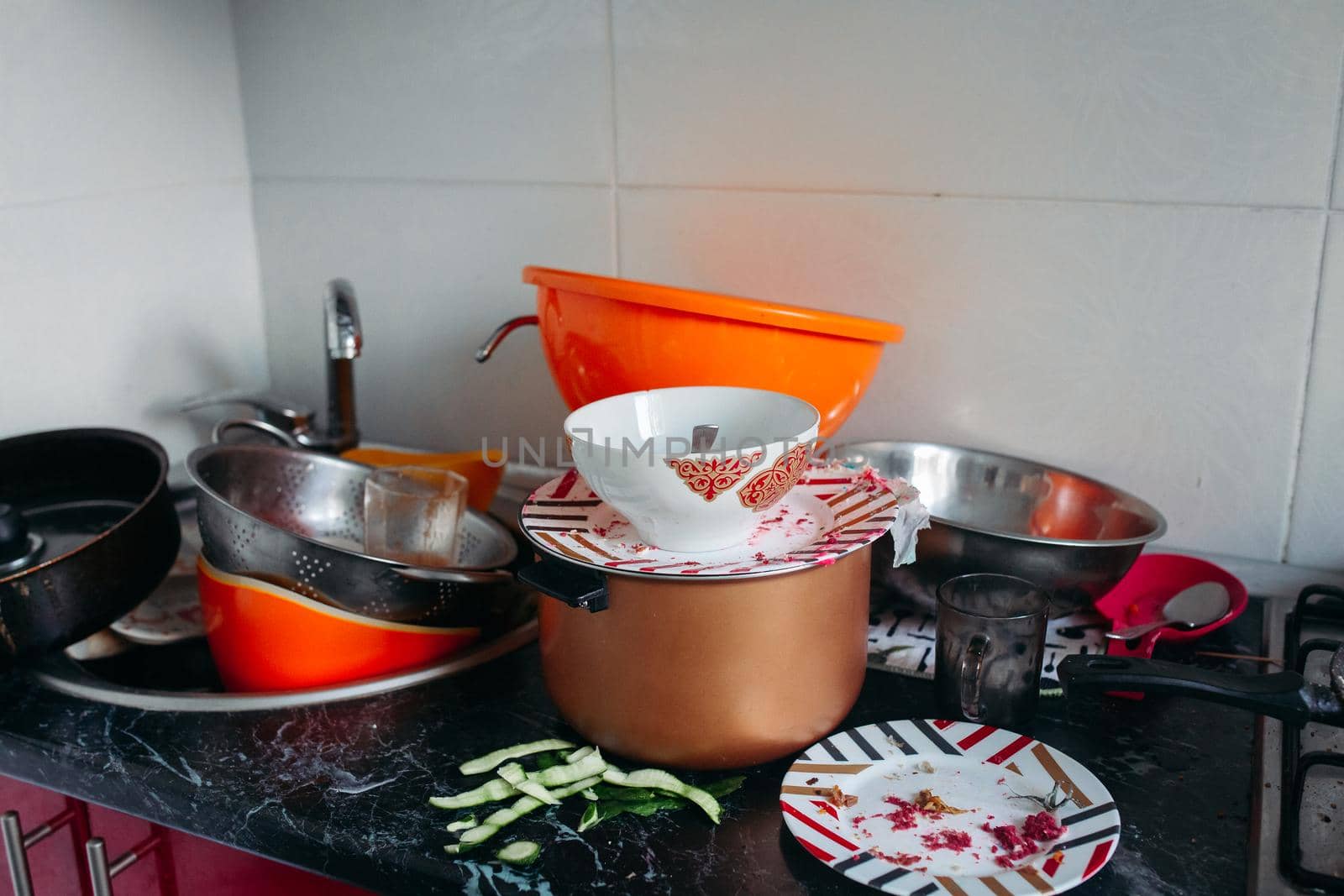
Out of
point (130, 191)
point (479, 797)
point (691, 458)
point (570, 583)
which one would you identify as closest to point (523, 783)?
point (479, 797)

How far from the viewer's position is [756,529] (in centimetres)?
75

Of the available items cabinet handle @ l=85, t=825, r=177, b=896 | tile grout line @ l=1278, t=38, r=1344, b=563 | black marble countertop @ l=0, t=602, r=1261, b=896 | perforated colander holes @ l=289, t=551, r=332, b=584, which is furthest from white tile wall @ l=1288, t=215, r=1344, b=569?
cabinet handle @ l=85, t=825, r=177, b=896

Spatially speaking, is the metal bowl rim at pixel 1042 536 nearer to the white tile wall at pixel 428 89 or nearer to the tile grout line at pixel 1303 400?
the tile grout line at pixel 1303 400

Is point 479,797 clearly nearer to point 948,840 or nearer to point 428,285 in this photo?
point 948,840

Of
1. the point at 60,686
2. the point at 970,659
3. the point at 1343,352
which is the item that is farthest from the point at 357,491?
the point at 1343,352

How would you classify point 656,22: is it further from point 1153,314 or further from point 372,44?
point 1153,314

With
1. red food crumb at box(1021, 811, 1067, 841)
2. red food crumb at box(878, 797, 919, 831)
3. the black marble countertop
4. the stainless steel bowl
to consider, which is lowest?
the black marble countertop

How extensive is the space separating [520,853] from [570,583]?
0.16 meters

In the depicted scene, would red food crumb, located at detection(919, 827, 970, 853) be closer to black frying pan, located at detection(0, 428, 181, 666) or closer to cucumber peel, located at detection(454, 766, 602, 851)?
cucumber peel, located at detection(454, 766, 602, 851)

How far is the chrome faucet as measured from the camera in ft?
3.56

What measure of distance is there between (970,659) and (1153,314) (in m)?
0.37

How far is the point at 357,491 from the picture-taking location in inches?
39.4

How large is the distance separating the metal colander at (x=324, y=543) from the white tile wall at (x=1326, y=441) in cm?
66

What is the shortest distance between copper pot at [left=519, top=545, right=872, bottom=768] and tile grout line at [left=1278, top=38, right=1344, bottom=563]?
0.43 metres
